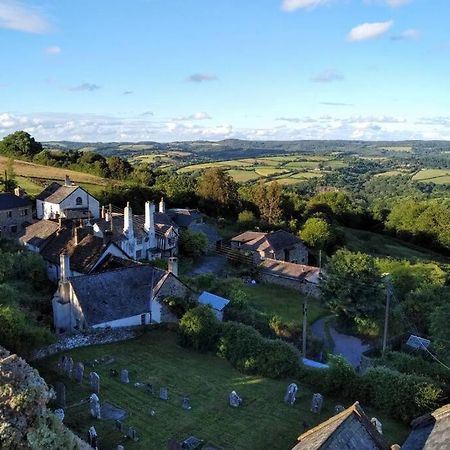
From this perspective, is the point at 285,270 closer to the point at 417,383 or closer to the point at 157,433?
the point at 417,383

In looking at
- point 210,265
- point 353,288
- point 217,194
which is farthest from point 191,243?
point 217,194

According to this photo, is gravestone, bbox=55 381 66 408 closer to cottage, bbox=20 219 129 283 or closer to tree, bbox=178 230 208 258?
cottage, bbox=20 219 129 283

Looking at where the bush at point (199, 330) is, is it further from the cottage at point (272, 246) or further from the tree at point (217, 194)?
the tree at point (217, 194)

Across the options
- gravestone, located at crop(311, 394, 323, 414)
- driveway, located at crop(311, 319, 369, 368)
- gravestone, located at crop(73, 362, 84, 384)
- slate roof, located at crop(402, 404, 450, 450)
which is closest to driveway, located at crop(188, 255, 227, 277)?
driveway, located at crop(311, 319, 369, 368)

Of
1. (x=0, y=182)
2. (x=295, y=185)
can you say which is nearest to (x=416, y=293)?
(x=0, y=182)

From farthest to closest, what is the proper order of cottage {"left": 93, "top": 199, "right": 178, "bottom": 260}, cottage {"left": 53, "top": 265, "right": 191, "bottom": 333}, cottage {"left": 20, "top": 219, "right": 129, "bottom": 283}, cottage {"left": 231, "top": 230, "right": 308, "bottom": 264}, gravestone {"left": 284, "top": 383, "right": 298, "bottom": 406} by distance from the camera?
cottage {"left": 231, "top": 230, "right": 308, "bottom": 264}
cottage {"left": 93, "top": 199, "right": 178, "bottom": 260}
cottage {"left": 20, "top": 219, "right": 129, "bottom": 283}
cottage {"left": 53, "top": 265, "right": 191, "bottom": 333}
gravestone {"left": 284, "top": 383, "right": 298, "bottom": 406}
